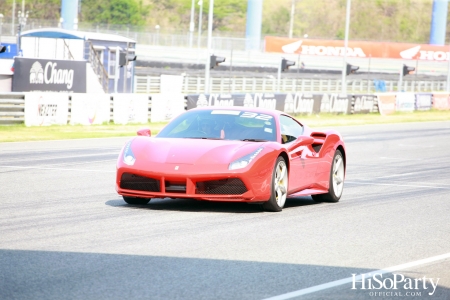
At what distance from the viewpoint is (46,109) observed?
26531 millimetres

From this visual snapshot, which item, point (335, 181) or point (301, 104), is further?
point (301, 104)

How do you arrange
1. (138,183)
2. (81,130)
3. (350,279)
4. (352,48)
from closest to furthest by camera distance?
(350,279) → (138,183) → (81,130) → (352,48)

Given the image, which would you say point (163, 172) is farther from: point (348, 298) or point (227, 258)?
point (348, 298)

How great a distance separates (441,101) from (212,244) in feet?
156

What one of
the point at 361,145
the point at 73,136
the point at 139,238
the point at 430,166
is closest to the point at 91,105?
the point at 73,136

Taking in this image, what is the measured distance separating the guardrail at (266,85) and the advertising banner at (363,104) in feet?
13.5

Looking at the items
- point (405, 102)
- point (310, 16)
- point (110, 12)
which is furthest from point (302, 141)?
point (310, 16)

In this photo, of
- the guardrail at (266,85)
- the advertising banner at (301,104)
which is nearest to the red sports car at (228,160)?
the advertising banner at (301,104)

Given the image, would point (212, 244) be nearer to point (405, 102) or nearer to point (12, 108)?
point (12, 108)

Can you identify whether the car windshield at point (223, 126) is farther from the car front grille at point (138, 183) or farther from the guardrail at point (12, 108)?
the guardrail at point (12, 108)

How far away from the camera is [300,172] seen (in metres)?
11.1

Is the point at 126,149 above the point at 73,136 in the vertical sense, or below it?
above

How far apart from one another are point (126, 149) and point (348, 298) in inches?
199

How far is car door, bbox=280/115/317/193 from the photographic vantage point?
1095 centimetres
